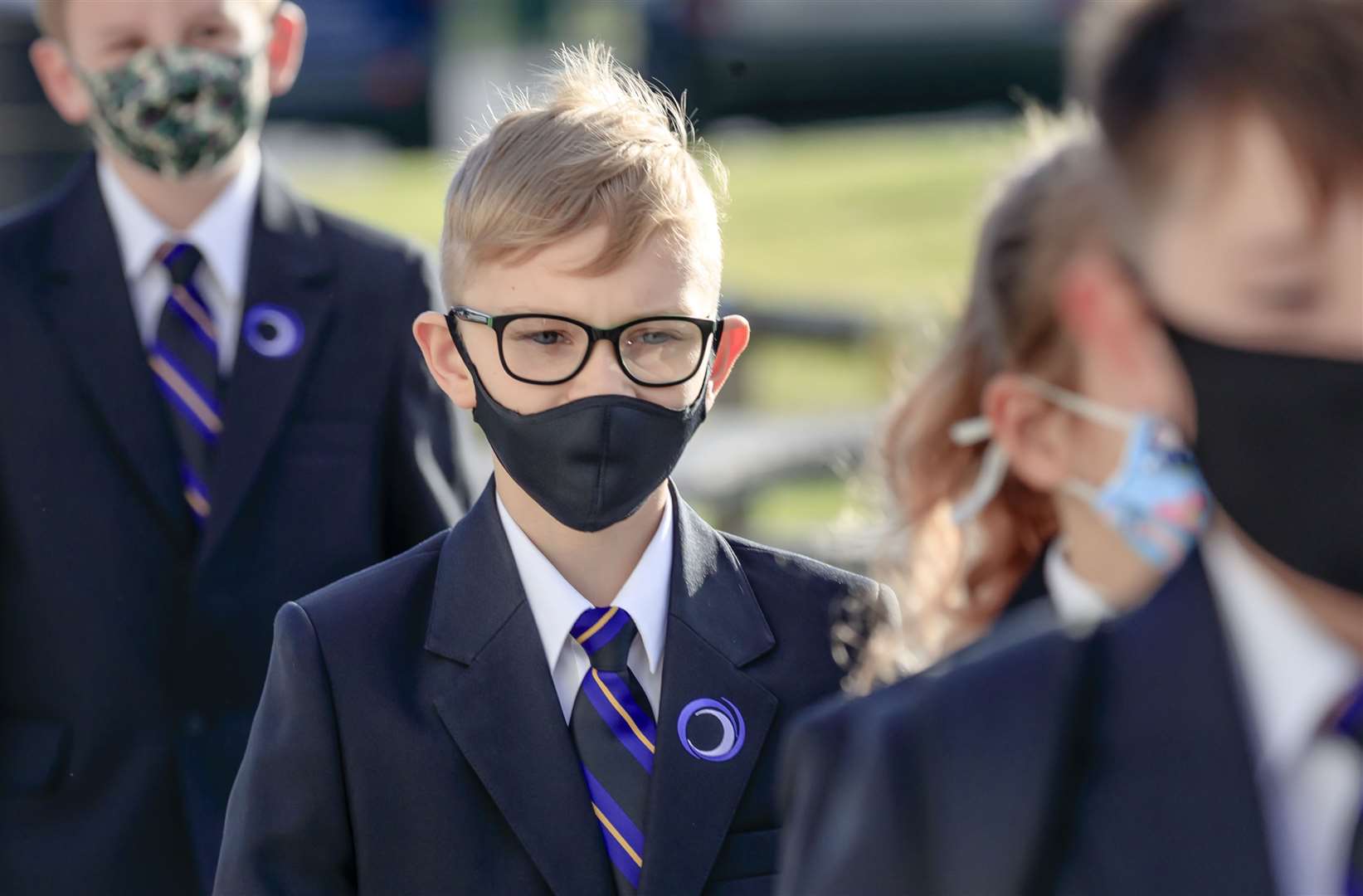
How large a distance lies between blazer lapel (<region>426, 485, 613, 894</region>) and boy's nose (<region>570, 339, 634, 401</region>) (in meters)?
0.22

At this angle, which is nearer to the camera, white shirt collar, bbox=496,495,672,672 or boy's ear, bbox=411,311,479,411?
white shirt collar, bbox=496,495,672,672

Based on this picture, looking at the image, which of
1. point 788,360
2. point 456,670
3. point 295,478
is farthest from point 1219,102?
point 788,360

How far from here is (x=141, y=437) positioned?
3217 mm

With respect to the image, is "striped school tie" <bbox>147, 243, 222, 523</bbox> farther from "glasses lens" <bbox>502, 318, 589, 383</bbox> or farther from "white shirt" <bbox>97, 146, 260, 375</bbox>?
"glasses lens" <bbox>502, 318, 589, 383</bbox>

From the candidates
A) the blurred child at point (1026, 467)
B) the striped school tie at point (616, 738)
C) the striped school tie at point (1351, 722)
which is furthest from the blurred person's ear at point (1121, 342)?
the striped school tie at point (616, 738)

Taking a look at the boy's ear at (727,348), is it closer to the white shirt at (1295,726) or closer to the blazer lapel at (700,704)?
the blazer lapel at (700,704)

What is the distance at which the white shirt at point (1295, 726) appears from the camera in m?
1.71

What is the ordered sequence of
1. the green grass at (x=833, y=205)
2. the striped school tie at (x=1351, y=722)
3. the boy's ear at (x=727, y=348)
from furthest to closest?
the green grass at (x=833, y=205) < the boy's ear at (x=727, y=348) < the striped school tie at (x=1351, y=722)

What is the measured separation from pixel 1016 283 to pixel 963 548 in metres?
0.33

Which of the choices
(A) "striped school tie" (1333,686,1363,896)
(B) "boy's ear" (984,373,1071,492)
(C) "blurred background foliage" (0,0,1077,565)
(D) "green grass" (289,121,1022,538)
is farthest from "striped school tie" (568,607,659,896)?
(C) "blurred background foliage" (0,0,1077,565)

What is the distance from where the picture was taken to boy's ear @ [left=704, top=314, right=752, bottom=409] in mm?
2582

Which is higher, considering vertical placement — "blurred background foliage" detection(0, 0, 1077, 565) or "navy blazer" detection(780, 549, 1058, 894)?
"navy blazer" detection(780, 549, 1058, 894)

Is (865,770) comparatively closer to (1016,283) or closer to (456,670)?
A: (1016,283)

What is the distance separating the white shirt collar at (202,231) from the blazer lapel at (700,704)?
1108 millimetres
